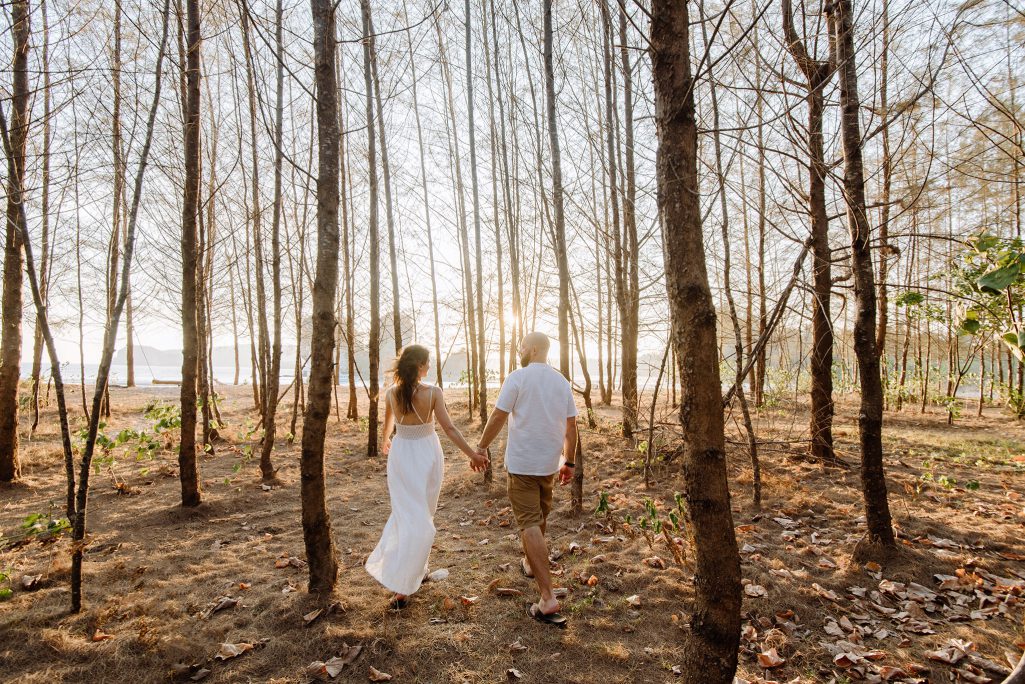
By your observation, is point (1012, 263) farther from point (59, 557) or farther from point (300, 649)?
point (59, 557)

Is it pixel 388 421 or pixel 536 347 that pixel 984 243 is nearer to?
pixel 536 347

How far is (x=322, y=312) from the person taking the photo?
11.0 feet

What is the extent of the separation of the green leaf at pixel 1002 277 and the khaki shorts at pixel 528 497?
2737 millimetres

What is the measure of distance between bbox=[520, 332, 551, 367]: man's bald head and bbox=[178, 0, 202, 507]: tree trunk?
3.97 m

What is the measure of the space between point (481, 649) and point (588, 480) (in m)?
4.03

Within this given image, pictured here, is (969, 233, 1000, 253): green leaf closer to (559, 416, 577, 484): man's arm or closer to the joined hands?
(559, 416, 577, 484): man's arm

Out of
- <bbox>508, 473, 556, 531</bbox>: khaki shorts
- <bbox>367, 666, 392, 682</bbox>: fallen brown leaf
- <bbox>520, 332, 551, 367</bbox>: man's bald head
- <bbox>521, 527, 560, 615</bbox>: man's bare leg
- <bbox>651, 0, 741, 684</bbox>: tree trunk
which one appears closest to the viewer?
<bbox>651, 0, 741, 684</bbox>: tree trunk

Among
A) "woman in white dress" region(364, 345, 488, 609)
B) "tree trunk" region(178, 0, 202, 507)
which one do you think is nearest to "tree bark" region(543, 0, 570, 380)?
"woman in white dress" region(364, 345, 488, 609)

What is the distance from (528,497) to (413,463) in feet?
2.96

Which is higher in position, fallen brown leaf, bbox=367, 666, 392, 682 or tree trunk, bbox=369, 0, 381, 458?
tree trunk, bbox=369, 0, 381, 458

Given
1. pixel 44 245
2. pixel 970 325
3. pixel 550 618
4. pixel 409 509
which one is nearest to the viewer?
pixel 970 325

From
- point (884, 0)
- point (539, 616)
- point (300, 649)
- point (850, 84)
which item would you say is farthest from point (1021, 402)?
point (300, 649)

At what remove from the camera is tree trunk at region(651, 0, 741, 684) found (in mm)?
1887

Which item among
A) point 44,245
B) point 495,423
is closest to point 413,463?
point 495,423
